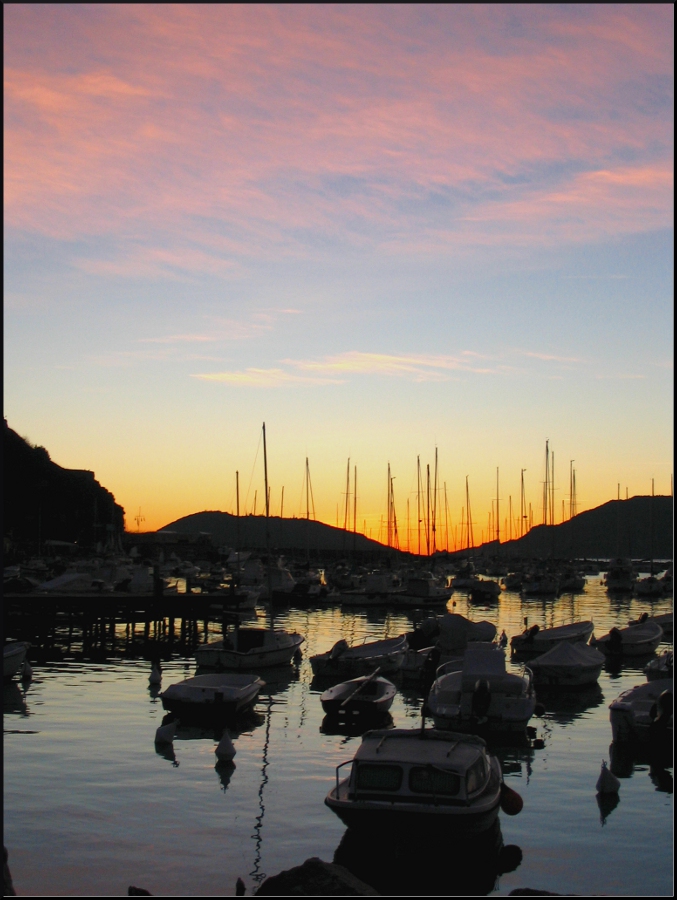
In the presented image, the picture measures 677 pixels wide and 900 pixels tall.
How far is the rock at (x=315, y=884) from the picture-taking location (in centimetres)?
1386

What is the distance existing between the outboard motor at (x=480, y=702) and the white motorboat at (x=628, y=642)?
23.9 meters

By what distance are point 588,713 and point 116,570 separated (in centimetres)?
6205

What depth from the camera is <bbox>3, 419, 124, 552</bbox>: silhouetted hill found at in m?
128

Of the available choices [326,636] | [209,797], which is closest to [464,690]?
[209,797]

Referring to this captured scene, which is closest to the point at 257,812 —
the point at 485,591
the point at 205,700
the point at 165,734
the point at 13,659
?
the point at 165,734

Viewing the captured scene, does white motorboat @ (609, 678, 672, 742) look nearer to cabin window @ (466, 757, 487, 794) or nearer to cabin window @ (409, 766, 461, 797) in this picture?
cabin window @ (466, 757, 487, 794)

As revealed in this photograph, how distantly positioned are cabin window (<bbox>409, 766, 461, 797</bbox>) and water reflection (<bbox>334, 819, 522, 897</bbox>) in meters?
0.78

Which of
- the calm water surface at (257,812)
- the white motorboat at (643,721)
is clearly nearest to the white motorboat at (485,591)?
the calm water surface at (257,812)

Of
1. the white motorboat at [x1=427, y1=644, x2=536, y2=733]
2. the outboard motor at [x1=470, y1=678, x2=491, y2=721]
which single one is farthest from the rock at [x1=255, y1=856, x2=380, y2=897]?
the white motorboat at [x1=427, y1=644, x2=536, y2=733]

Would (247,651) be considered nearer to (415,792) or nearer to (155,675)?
(155,675)

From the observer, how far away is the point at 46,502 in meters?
142

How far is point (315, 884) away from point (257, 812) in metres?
7.97

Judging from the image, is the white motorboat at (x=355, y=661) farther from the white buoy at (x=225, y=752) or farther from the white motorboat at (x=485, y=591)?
the white motorboat at (x=485, y=591)

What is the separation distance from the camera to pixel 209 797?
899 inches
